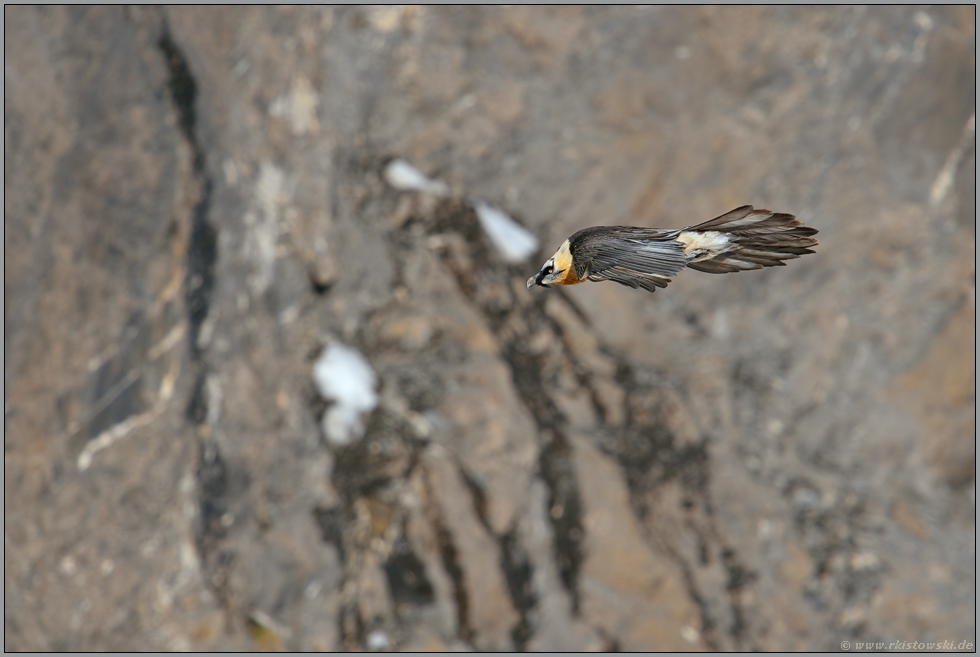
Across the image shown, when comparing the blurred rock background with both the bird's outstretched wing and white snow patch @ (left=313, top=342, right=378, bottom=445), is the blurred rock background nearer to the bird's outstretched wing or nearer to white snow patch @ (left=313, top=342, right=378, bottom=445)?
white snow patch @ (left=313, top=342, right=378, bottom=445)

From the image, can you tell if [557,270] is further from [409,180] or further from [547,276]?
[409,180]

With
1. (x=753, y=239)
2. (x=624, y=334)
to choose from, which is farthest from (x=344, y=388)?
(x=753, y=239)

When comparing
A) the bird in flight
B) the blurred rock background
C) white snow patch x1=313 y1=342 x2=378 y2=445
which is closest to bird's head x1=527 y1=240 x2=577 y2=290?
the bird in flight

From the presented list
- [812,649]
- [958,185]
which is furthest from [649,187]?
[812,649]

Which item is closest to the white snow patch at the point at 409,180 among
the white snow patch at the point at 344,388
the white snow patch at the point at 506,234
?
the white snow patch at the point at 506,234

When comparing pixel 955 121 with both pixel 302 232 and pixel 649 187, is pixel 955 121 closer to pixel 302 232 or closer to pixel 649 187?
pixel 649 187
